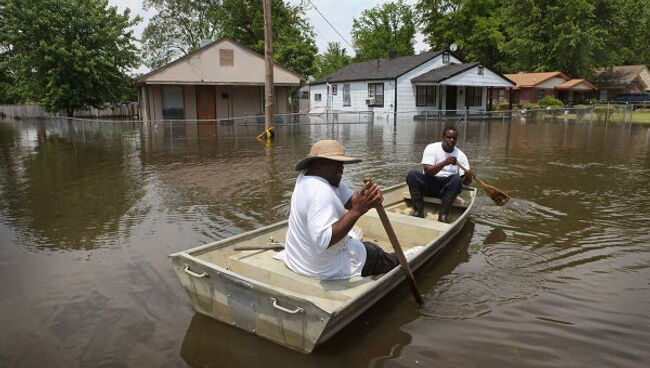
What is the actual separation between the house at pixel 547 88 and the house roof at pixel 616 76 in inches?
121

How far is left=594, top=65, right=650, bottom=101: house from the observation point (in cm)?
5209

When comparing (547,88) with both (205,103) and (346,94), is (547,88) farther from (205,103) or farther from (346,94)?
(205,103)

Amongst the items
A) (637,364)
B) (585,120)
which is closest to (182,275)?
(637,364)

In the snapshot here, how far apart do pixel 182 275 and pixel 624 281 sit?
4814mm

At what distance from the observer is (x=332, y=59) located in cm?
7300

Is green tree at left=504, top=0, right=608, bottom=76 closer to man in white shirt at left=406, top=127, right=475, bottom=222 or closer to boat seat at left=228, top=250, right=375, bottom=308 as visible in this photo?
man in white shirt at left=406, top=127, right=475, bottom=222

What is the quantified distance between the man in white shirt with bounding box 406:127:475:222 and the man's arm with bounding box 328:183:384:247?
12.1 feet

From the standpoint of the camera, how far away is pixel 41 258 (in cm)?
644

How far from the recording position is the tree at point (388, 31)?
55.6 m

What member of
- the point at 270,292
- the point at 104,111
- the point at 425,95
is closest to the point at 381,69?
the point at 425,95

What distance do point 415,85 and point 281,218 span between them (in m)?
29.1

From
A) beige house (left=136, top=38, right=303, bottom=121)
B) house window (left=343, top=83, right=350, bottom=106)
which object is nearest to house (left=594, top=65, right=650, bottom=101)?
house window (left=343, top=83, right=350, bottom=106)

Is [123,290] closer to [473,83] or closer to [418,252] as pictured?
[418,252]

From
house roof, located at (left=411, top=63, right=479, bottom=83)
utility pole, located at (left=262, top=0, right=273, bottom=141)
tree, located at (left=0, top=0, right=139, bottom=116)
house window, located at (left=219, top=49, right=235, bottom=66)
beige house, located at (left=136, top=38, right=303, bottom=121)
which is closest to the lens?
utility pole, located at (left=262, top=0, right=273, bottom=141)
